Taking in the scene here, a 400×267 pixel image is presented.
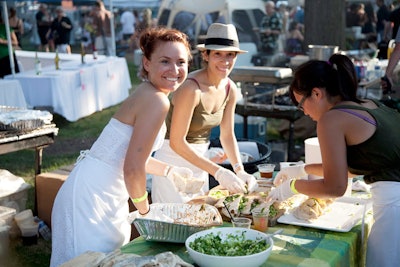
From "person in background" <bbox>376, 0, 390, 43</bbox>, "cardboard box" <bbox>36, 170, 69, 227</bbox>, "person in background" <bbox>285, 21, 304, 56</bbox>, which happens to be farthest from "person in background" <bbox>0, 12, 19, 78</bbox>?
"person in background" <bbox>376, 0, 390, 43</bbox>

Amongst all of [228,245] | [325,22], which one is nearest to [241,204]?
[228,245]

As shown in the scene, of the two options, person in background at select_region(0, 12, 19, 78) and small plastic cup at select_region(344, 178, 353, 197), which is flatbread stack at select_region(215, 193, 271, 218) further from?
person in background at select_region(0, 12, 19, 78)

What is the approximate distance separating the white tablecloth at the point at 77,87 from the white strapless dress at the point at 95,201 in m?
6.10

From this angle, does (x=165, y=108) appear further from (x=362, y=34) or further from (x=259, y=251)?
(x=362, y=34)

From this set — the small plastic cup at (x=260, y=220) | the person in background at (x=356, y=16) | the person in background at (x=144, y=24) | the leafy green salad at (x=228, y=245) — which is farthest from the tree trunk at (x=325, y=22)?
the person in background at (x=356, y=16)

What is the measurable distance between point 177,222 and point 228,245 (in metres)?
0.34

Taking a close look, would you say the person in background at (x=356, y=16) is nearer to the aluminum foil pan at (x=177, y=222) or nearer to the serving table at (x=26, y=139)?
the serving table at (x=26, y=139)

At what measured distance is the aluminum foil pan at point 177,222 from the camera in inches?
85.9

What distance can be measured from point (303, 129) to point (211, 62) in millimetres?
4532

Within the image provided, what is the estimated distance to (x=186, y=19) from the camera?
16.0 meters

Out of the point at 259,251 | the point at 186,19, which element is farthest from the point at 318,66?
the point at 186,19

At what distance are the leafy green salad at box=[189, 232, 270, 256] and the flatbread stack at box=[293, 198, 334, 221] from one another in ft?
1.56

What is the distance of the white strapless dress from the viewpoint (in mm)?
2395

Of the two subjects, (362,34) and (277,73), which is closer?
(277,73)
